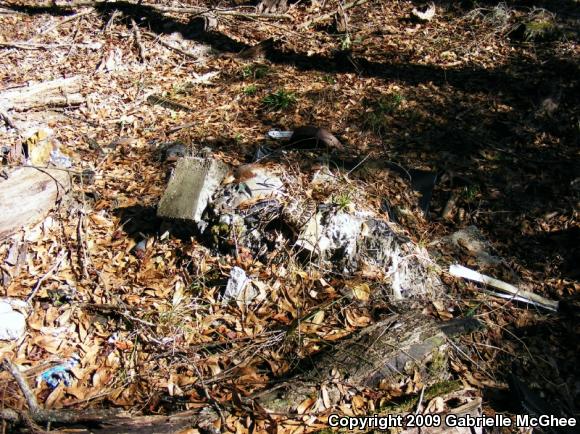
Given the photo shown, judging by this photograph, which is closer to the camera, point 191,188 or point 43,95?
point 191,188

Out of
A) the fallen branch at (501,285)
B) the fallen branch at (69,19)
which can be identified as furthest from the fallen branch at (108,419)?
the fallen branch at (69,19)

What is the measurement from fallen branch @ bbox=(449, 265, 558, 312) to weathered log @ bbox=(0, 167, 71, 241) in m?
3.79

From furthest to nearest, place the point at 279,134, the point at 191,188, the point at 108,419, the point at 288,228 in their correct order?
the point at 279,134
the point at 191,188
the point at 288,228
the point at 108,419

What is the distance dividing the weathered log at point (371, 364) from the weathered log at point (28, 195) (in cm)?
286

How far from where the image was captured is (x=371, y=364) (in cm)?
305

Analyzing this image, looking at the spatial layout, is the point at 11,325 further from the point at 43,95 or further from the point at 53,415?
the point at 43,95

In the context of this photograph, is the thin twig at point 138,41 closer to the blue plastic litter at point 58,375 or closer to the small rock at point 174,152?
the small rock at point 174,152

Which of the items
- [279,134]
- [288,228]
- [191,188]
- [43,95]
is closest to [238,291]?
[288,228]

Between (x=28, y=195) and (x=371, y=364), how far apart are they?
137 inches

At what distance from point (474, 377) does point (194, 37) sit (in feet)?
22.4

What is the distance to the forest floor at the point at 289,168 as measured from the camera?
10.9 ft

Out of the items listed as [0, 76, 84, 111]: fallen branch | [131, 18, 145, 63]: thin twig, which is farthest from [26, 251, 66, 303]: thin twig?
[131, 18, 145, 63]: thin twig

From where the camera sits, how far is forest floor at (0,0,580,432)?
3.31 metres

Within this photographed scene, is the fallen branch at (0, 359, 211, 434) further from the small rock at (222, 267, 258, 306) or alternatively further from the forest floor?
Answer: the small rock at (222, 267, 258, 306)
